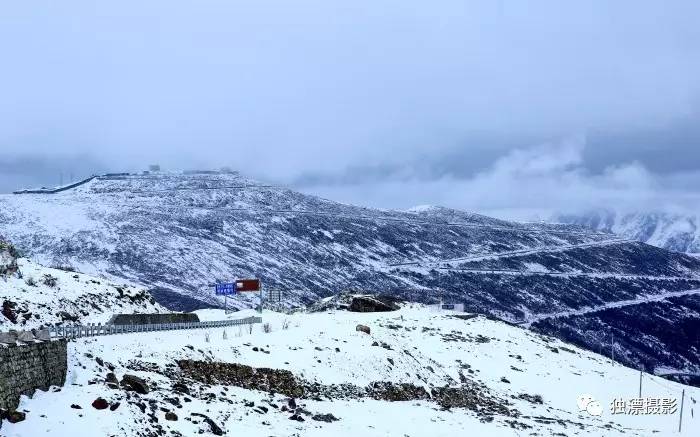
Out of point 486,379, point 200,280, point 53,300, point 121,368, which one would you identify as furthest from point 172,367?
point 200,280

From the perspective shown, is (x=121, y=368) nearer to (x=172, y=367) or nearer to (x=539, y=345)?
(x=172, y=367)

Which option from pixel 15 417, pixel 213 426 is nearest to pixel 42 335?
pixel 15 417

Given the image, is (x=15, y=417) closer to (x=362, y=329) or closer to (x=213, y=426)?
(x=213, y=426)

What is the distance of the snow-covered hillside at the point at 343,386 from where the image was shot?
22875mm

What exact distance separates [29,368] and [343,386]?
2142 centimetres

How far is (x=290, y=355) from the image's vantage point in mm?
41844

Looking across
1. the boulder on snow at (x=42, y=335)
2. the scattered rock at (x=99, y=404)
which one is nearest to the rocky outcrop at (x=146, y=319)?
the boulder on snow at (x=42, y=335)

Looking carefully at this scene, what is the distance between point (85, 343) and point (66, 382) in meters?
6.47

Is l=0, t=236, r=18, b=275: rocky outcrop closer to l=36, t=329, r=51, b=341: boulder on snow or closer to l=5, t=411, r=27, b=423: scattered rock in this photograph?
l=36, t=329, r=51, b=341: boulder on snow

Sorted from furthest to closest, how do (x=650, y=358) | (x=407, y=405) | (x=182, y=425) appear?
(x=650, y=358), (x=407, y=405), (x=182, y=425)

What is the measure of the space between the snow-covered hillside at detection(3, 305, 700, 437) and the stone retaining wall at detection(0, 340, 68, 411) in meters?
0.53

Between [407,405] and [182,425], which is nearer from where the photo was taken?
[182,425]

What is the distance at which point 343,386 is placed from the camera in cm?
3938

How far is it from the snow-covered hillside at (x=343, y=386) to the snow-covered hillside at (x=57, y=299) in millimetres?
8096
